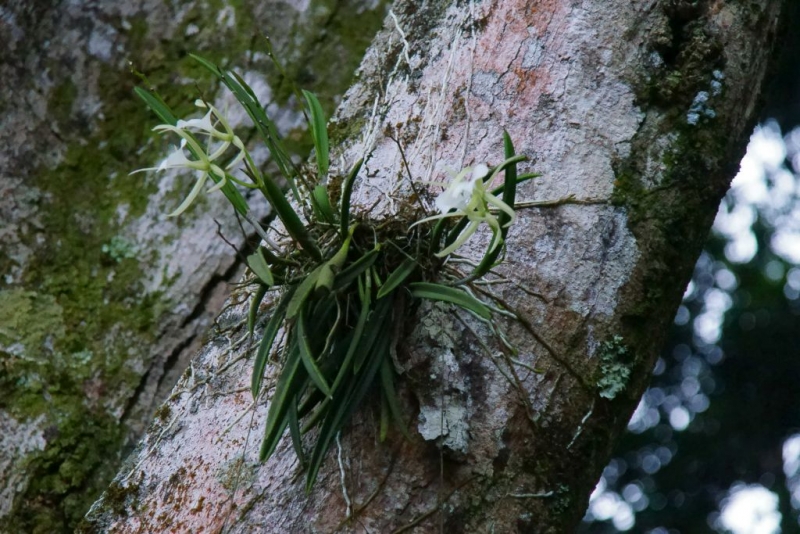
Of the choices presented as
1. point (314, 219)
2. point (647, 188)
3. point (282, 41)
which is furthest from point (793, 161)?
point (314, 219)

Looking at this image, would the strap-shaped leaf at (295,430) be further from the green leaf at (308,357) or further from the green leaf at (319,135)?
the green leaf at (319,135)

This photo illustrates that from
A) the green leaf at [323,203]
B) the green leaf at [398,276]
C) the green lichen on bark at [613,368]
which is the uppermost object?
the green leaf at [323,203]

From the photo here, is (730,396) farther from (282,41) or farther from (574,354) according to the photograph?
(574,354)

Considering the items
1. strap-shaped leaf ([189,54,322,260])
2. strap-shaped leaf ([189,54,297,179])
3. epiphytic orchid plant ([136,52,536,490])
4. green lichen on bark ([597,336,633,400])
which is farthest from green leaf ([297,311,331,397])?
green lichen on bark ([597,336,633,400])

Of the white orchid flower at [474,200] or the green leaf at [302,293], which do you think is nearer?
the white orchid flower at [474,200]

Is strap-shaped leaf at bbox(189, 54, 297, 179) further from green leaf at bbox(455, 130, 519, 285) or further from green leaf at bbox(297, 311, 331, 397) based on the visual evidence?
green leaf at bbox(455, 130, 519, 285)

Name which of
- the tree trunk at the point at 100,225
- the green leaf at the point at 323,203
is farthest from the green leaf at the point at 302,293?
the tree trunk at the point at 100,225

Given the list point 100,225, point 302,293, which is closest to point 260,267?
point 302,293

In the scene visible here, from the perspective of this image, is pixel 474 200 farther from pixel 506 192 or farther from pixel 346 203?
pixel 346 203
